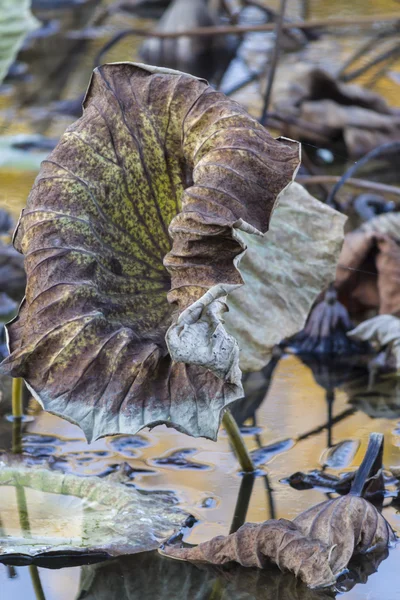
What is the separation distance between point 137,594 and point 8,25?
242 cm

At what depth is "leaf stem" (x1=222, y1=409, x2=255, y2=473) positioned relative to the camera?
1.55m

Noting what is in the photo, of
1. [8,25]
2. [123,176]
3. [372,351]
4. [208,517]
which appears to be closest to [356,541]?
[208,517]

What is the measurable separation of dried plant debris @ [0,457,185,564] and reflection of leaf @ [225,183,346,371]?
1.00 ft

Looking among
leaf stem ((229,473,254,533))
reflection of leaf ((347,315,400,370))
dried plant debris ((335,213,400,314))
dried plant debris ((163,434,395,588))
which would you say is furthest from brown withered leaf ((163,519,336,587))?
dried plant debris ((335,213,400,314))

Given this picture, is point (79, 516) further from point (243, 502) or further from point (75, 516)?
point (243, 502)

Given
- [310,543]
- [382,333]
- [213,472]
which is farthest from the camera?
[382,333]

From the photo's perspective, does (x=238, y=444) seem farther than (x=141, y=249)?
Yes

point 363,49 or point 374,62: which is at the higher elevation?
point 363,49

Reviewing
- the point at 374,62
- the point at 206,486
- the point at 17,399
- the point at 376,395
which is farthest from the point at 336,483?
the point at 374,62

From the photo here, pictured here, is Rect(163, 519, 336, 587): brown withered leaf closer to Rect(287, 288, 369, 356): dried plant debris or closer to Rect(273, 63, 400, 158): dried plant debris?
Rect(287, 288, 369, 356): dried plant debris

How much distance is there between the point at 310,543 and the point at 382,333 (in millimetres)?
959

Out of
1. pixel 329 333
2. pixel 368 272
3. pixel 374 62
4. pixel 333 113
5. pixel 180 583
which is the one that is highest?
pixel 374 62

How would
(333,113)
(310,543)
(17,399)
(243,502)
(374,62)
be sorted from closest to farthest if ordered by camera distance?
(310,543)
(243,502)
(17,399)
(333,113)
(374,62)

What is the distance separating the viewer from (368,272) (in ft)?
8.04
